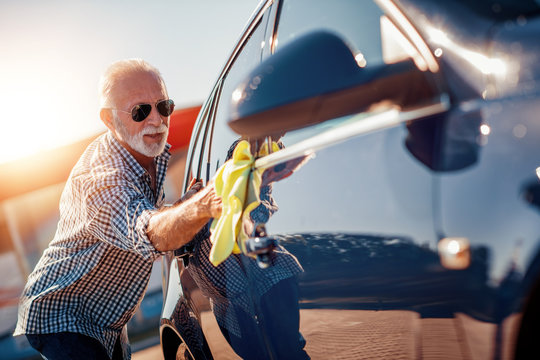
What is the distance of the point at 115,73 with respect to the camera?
2.44 m

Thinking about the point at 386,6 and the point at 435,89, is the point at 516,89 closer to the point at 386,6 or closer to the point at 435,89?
the point at 435,89

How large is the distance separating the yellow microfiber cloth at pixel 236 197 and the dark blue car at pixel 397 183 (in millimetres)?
31

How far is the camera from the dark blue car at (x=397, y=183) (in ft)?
3.01

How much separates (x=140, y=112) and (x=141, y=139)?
0.12 meters

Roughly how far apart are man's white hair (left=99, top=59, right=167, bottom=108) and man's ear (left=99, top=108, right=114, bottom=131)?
0.02 m

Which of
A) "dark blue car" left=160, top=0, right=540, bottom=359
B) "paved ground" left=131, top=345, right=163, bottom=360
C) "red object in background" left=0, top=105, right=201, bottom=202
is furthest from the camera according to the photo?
"red object in background" left=0, top=105, right=201, bottom=202

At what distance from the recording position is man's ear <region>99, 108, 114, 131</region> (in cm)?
249

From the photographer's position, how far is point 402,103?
42.8 inches

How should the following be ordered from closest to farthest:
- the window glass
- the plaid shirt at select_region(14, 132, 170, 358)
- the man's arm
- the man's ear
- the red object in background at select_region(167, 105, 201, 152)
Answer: the window glass, the man's arm, the plaid shirt at select_region(14, 132, 170, 358), the man's ear, the red object in background at select_region(167, 105, 201, 152)

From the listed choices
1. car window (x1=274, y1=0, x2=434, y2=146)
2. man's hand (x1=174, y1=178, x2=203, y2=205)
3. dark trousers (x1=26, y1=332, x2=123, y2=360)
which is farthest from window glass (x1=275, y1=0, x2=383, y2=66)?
dark trousers (x1=26, y1=332, x2=123, y2=360)

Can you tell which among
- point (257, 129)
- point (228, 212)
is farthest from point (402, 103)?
point (228, 212)

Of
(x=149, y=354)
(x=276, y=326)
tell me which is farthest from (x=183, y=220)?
(x=149, y=354)

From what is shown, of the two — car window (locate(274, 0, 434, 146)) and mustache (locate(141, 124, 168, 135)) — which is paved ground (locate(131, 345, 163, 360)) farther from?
car window (locate(274, 0, 434, 146))

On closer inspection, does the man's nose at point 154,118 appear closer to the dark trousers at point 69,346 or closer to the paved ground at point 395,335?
the dark trousers at point 69,346
